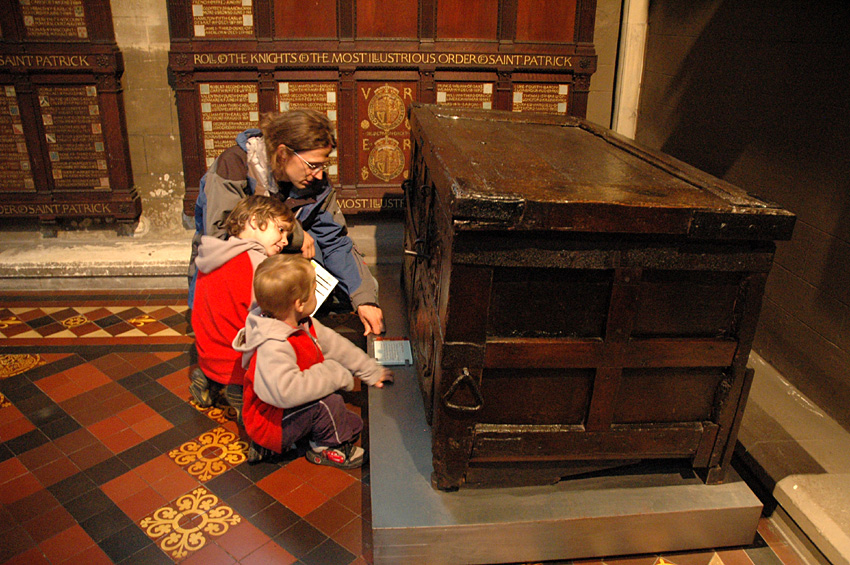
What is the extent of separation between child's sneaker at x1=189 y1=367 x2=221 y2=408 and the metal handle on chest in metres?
1.69

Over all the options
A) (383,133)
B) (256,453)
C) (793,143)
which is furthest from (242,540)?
(383,133)

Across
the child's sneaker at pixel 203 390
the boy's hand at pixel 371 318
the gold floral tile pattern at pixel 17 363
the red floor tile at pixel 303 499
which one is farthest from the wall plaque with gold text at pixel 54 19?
the red floor tile at pixel 303 499

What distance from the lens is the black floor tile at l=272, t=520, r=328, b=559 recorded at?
8.14 ft

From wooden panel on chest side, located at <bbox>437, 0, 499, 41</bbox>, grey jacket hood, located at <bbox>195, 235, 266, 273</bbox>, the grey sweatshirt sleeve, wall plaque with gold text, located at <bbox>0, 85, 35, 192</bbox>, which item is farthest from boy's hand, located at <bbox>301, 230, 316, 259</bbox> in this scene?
wall plaque with gold text, located at <bbox>0, 85, 35, 192</bbox>

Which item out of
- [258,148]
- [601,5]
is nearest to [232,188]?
[258,148]

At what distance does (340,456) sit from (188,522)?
0.70 metres

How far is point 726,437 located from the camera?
2389 mm

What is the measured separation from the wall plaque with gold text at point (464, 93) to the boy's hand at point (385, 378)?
2.82 meters

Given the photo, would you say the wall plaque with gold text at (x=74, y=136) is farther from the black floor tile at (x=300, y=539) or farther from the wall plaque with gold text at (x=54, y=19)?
the black floor tile at (x=300, y=539)

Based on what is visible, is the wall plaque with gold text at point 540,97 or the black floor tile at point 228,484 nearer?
the black floor tile at point 228,484

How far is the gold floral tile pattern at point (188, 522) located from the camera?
2502mm

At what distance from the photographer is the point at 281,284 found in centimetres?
247

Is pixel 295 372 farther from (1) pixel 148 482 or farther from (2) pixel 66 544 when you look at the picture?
(2) pixel 66 544

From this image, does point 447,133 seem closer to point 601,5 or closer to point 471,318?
point 471,318
